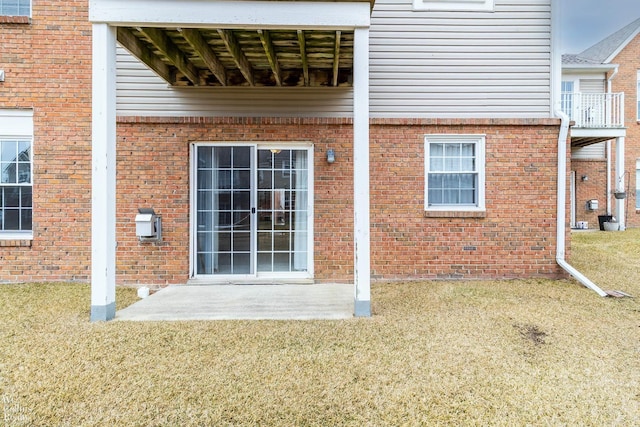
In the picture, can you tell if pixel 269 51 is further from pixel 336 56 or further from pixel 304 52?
pixel 336 56

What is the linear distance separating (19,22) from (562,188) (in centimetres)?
887

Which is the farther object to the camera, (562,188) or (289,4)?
(562,188)

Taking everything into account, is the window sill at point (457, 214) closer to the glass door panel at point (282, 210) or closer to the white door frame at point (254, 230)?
the white door frame at point (254, 230)

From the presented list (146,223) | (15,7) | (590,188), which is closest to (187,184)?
(146,223)

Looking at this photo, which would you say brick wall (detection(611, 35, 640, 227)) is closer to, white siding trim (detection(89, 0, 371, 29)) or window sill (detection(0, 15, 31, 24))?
white siding trim (detection(89, 0, 371, 29))

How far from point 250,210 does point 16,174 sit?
370cm

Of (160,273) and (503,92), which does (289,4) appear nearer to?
(503,92)

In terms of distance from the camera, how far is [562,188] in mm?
5699

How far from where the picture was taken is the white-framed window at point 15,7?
18.3 feet

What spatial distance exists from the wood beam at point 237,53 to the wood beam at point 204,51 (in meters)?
0.34

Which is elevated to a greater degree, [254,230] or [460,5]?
[460,5]

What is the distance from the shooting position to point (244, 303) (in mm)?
4574

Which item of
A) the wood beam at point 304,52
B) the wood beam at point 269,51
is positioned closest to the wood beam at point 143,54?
the wood beam at point 269,51

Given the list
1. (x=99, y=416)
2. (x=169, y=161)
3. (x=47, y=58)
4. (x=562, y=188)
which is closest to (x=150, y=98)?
(x=169, y=161)
